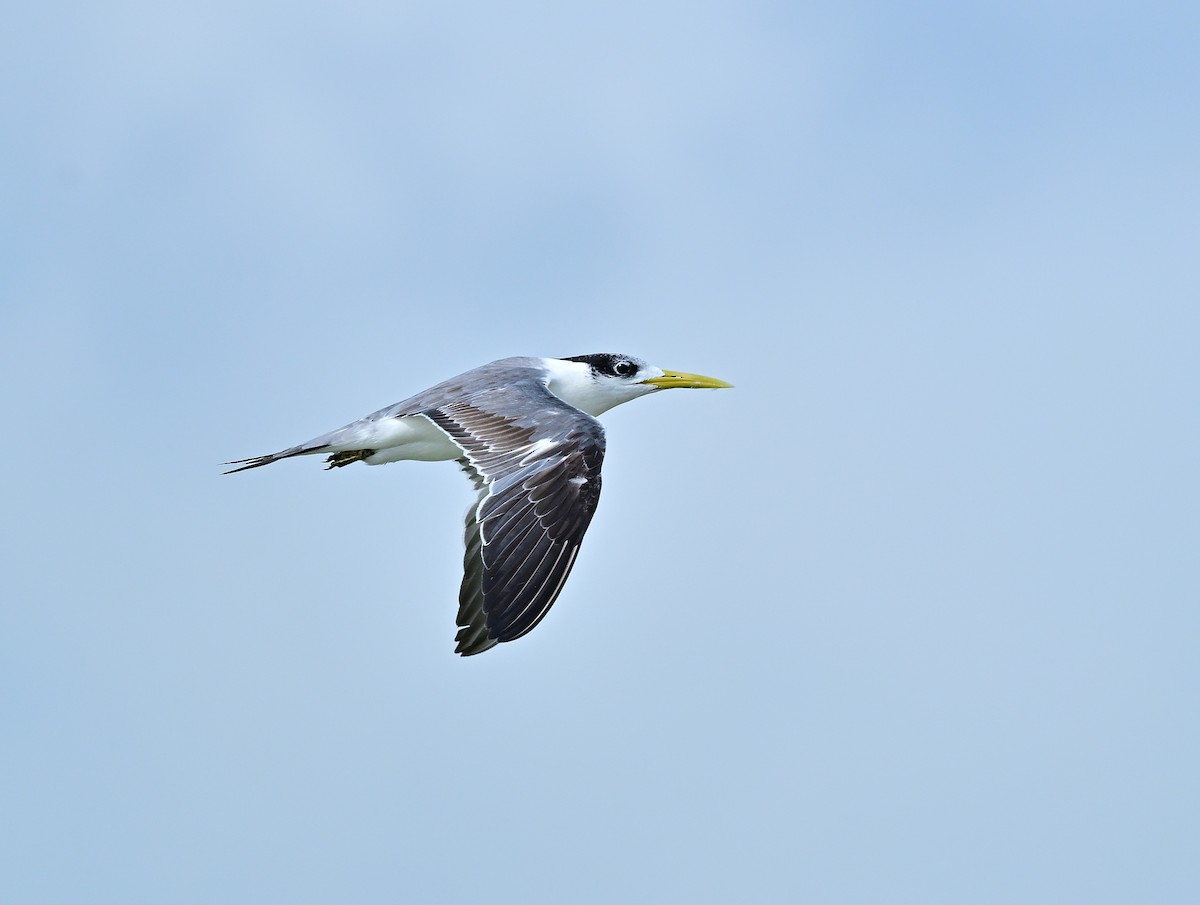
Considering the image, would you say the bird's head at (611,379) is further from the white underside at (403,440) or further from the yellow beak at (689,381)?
the white underside at (403,440)

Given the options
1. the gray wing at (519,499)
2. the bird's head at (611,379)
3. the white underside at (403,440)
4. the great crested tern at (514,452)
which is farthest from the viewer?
the bird's head at (611,379)

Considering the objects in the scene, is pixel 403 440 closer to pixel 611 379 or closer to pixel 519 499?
pixel 611 379

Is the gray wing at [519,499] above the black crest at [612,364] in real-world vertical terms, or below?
below

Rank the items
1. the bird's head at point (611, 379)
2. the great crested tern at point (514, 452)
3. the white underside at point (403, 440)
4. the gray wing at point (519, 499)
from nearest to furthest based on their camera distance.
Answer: the gray wing at point (519, 499)
the great crested tern at point (514, 452)
the white underside at point (403, 440)
the bird's head at point (611, 379)

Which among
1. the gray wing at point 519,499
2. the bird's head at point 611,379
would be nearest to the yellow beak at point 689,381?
the bird's head at point 611,379

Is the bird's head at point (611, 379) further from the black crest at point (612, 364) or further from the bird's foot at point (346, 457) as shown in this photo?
the bird's foot at point (346, 457)

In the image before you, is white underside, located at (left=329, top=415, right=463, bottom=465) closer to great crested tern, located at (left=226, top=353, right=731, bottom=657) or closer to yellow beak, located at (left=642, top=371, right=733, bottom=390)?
great crested tern, located at (left=226, top=353, right=731, bottom=657)

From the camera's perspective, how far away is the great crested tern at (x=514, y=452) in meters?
14.8

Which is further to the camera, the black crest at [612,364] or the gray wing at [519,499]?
the black crest at [612,364]

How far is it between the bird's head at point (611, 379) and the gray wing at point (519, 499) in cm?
216

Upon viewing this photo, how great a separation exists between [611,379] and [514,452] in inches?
185

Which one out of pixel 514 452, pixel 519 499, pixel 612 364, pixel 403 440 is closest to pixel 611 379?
pixel 612 364

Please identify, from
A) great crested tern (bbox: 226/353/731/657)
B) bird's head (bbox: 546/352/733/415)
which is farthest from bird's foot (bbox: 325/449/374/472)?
bird's head (bbox: 546/352/733/415)

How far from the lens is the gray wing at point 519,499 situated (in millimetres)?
14695
